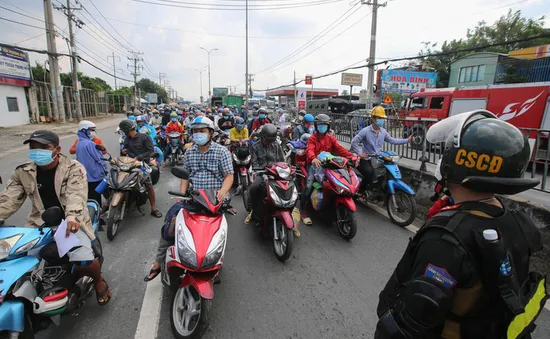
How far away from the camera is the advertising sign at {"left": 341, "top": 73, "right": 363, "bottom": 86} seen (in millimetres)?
26244

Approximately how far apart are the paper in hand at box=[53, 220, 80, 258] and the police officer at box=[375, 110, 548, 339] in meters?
2.29

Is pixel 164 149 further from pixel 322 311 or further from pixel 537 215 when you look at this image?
pixel 537 215

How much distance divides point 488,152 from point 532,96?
12823 mm

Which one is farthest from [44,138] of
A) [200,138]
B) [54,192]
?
[200,138]

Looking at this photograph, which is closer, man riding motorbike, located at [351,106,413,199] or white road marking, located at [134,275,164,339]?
white road marking, located at [134,275,164,339]

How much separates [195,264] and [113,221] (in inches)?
101

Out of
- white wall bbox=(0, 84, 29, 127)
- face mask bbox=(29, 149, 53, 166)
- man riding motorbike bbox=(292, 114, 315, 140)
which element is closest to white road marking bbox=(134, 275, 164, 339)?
face mask bbox=(29, 149, 53, 166)

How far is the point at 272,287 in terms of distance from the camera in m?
3.10

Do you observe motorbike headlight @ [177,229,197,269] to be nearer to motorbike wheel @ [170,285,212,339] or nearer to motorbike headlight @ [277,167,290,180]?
motorbike wheel @ [170,285,212,339]

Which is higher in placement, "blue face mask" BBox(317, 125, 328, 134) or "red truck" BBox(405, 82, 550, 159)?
"red truck" BBox(405, 82, 550, 159)

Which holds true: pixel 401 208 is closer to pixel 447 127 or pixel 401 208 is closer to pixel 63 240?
pixel 447 127

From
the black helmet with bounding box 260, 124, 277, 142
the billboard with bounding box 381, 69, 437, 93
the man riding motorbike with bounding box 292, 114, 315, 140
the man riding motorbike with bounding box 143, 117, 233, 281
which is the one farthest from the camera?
the billboard with bounding box 381, 69, 437, 93

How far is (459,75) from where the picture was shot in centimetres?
2636

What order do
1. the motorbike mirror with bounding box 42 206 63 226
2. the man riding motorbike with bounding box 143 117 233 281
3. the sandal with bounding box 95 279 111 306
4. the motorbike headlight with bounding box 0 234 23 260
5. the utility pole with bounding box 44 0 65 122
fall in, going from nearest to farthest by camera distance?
1. the motorbike headlight with bounding box 0 234 23 260
2. the motorbike mirror with bounding box 42 206 63 226
3. the sandal with bounding box 95 279 111 306
4. the man riding motorbike with bounding box 143 117 233 281
5. the utility pole with bounding box 44 0 65 122
